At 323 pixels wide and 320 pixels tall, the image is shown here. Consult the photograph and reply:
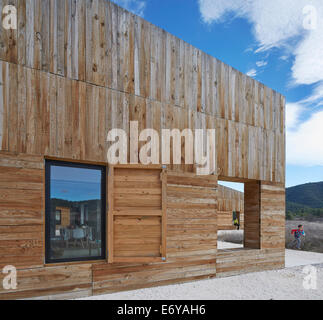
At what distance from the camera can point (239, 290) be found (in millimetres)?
5836

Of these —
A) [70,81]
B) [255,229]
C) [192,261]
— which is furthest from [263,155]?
[70,81]

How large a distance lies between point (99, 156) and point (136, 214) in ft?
3.86

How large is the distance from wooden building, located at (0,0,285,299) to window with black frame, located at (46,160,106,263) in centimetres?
2

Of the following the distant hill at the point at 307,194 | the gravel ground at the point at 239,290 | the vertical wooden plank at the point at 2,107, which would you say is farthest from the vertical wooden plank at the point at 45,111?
the distant hill at the point at 307,194

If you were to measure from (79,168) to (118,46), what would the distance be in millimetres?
2276

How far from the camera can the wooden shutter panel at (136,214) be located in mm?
5320

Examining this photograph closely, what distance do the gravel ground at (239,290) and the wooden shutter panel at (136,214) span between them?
558 mm

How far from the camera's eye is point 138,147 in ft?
18.7

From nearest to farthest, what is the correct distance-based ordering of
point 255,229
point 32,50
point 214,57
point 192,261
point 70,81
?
point 32,50, point 70,81, point 192,261, point 214,57, point 255,229

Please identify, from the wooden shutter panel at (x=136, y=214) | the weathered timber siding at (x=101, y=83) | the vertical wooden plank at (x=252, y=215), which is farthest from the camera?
the vertical wooden plank at (x=252, y=215)

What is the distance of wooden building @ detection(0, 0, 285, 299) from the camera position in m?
4.53

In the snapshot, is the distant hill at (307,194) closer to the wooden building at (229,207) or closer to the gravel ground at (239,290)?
the wooden building at (229,207)

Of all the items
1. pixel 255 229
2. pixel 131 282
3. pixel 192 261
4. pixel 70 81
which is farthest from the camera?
pixel 255 229

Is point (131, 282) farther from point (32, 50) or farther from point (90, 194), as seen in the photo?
point (32, 50)
